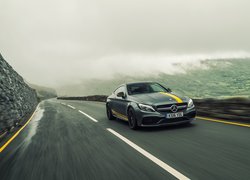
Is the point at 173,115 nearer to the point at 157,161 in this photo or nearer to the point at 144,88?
the point at 144,88

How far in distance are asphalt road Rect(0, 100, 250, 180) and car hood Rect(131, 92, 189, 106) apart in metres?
0.80

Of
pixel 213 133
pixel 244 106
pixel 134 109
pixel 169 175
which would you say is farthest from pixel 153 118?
pixel 169 175

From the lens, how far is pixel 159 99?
790 centimetres

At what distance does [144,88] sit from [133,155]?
4597 mm

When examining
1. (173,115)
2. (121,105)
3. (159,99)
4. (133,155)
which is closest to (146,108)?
(159,99)

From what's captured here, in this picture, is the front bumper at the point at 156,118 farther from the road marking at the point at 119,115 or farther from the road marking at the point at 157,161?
the road marking at the point at 119,115

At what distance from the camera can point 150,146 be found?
5953 millimetres

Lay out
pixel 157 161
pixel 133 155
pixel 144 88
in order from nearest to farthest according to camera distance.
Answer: pixel 157 161 < pixel 133 155 < pixel 144 88

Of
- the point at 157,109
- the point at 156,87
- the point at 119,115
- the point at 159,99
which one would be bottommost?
the point at 119,115

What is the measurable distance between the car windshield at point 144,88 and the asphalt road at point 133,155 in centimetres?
180

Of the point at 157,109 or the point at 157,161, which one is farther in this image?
the point at 157,109

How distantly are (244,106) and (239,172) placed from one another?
199 inches

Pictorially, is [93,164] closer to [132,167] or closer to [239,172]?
Result: [132,167]

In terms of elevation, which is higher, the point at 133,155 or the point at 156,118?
the point at 156,118
